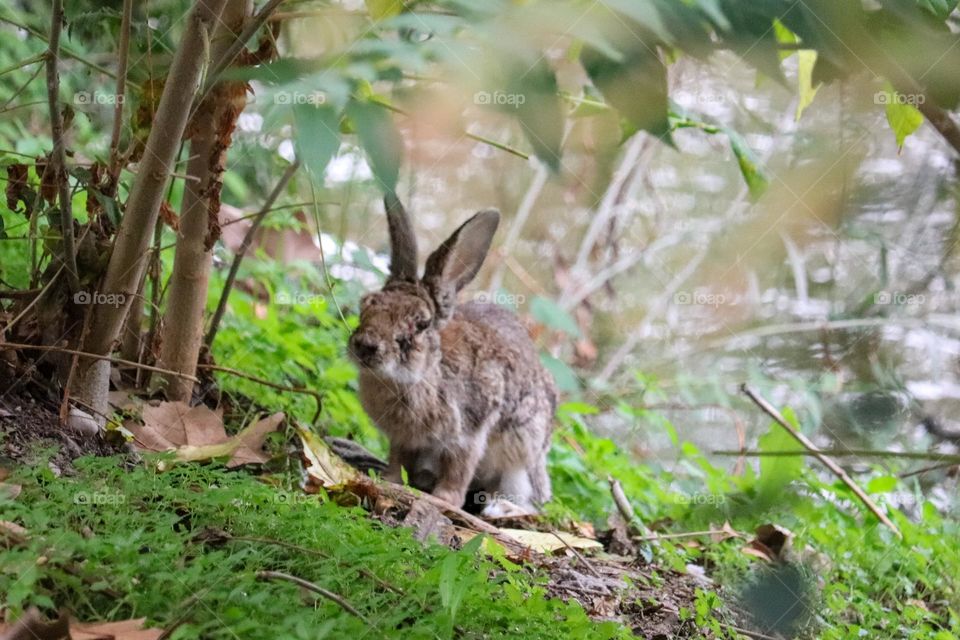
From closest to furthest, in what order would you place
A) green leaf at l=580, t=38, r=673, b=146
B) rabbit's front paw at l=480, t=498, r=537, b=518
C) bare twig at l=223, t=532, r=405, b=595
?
green leaf at l=580, t=38, r=673, b=146 < bare twig at l=223, t=532, r=405, b=595 < rabbit's front paw at l=480, t=498, r=537, b=518

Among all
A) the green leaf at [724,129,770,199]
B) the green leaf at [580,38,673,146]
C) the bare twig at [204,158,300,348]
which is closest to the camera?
the green leaf at [580,38,673,146]

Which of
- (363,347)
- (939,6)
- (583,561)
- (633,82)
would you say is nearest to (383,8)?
(633,82)

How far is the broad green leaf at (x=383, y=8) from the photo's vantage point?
5.64 ft

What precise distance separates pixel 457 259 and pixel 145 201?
181 cm

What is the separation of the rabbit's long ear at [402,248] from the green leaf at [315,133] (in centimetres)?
301

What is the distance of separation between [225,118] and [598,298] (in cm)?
568

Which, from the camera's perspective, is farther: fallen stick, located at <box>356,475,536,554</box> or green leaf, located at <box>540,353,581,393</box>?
green leaf, located at <box>540,353,581,393</box>

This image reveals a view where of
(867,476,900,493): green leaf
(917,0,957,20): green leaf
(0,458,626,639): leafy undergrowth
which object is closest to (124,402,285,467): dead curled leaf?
Answer: (0,458,626,639): leafy undergrowth

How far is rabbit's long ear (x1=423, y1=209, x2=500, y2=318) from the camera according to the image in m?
4.60

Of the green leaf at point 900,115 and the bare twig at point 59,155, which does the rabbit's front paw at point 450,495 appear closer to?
the bare twig at point 59,155

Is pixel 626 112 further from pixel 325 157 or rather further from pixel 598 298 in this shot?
pixel 598 298

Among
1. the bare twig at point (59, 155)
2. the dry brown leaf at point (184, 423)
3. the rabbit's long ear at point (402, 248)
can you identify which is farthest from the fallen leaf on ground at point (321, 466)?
the rabbit's long ear at point (402, 248)

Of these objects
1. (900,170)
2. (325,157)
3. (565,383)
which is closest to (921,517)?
(565,383)

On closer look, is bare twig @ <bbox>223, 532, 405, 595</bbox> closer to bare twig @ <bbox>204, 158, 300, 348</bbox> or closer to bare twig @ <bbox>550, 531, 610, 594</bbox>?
bare twig @ <bbox>550, 531, 610, 594</bbox>
